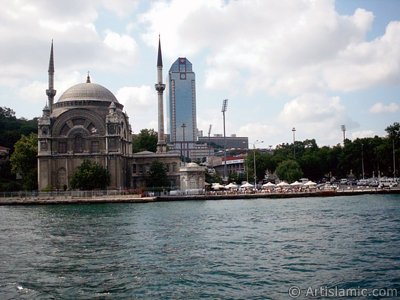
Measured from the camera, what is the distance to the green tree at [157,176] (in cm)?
7119

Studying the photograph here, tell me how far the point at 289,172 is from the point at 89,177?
37685 millimetres

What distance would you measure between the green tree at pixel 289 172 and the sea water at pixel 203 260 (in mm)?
58010

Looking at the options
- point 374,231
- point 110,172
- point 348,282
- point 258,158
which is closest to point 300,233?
point 374,231

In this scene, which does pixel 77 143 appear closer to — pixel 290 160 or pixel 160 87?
pixel 160 87

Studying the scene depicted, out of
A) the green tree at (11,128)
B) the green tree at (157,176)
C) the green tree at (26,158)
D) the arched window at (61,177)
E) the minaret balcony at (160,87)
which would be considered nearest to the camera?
the arched window at (61,177)

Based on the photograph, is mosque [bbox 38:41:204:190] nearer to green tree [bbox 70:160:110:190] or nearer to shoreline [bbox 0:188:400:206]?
green tree [bbox 70:160:110:190]

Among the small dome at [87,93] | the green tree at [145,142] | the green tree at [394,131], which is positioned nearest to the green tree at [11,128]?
the green tree at [145,142]

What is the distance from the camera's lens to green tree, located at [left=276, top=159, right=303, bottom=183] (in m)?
86.4

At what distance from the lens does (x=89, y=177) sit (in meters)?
62.2

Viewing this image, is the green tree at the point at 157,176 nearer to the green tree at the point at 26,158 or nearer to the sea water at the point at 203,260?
the green tree at the point at 26,158

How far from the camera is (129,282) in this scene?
47.3 ft

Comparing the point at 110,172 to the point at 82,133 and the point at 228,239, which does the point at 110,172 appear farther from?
the point at 228,239

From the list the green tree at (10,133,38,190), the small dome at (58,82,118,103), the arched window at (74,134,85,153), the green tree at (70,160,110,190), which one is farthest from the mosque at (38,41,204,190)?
the green tree at (10,133,38,190)

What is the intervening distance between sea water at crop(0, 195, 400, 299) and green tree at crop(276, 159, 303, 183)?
58.0m
